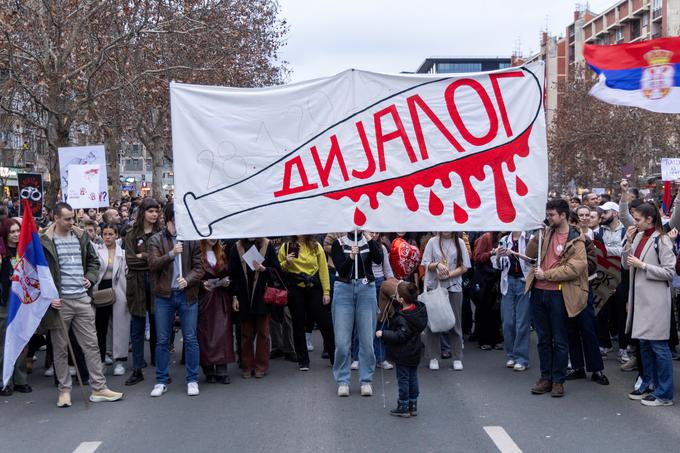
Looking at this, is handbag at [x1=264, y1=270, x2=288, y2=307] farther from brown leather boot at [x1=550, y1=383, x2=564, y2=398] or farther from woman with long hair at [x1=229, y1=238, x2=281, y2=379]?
brown leather boot at [x1=550, y1=383, x2=564, y2=398]

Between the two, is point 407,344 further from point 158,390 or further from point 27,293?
point 27,293

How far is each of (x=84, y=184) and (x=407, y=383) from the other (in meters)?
6.89

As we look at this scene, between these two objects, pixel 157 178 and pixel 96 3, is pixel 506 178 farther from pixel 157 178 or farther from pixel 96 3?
pixel 157 178

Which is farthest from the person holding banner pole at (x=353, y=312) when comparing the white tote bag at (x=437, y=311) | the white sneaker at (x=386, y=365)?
the white sneaker at (x=386, y=365)

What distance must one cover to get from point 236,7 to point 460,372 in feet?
71.0

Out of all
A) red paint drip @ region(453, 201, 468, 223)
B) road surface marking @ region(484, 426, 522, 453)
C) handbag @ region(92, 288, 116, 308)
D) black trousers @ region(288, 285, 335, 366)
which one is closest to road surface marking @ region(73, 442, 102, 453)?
handbag @ region(92, 288, 116, 308)

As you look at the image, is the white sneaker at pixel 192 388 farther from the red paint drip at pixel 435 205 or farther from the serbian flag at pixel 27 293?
the red paint drip at pixel 435 205

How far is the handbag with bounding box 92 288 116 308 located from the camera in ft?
30.1

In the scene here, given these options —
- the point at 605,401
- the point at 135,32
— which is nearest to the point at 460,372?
the point at 605,401

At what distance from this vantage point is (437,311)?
27.7 feet

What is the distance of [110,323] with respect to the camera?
9805mm

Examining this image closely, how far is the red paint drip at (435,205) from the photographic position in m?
7.65

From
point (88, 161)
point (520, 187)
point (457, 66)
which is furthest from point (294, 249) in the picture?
point (457, 66)

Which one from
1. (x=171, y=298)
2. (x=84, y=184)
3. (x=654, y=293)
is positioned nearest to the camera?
(x=654, y=293)
